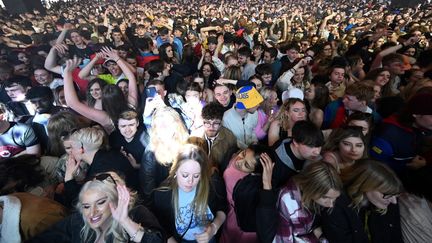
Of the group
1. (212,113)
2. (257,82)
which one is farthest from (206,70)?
(212,113)

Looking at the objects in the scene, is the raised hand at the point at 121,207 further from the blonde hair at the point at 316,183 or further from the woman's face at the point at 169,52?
the woman's face at the point at 169,52

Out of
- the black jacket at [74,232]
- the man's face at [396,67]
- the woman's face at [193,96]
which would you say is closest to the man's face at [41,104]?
the woman's face at [193,96]

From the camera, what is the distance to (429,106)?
2434 mm

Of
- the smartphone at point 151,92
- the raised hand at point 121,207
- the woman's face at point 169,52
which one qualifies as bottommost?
the raised hand at point 121,207

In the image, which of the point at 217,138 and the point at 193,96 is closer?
the point at 217,138

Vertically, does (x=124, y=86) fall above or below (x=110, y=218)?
above

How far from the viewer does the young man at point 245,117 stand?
3244mm

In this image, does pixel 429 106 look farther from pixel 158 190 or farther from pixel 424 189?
pixel 158 190

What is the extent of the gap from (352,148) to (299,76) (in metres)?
2.42

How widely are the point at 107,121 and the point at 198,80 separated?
65.2 inches

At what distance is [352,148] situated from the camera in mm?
2418

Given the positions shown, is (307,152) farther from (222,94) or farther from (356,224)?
(222,94)

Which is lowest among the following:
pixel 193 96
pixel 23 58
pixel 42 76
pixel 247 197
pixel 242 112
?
pixel 247 197

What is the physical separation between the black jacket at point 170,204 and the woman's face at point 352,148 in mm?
1257
